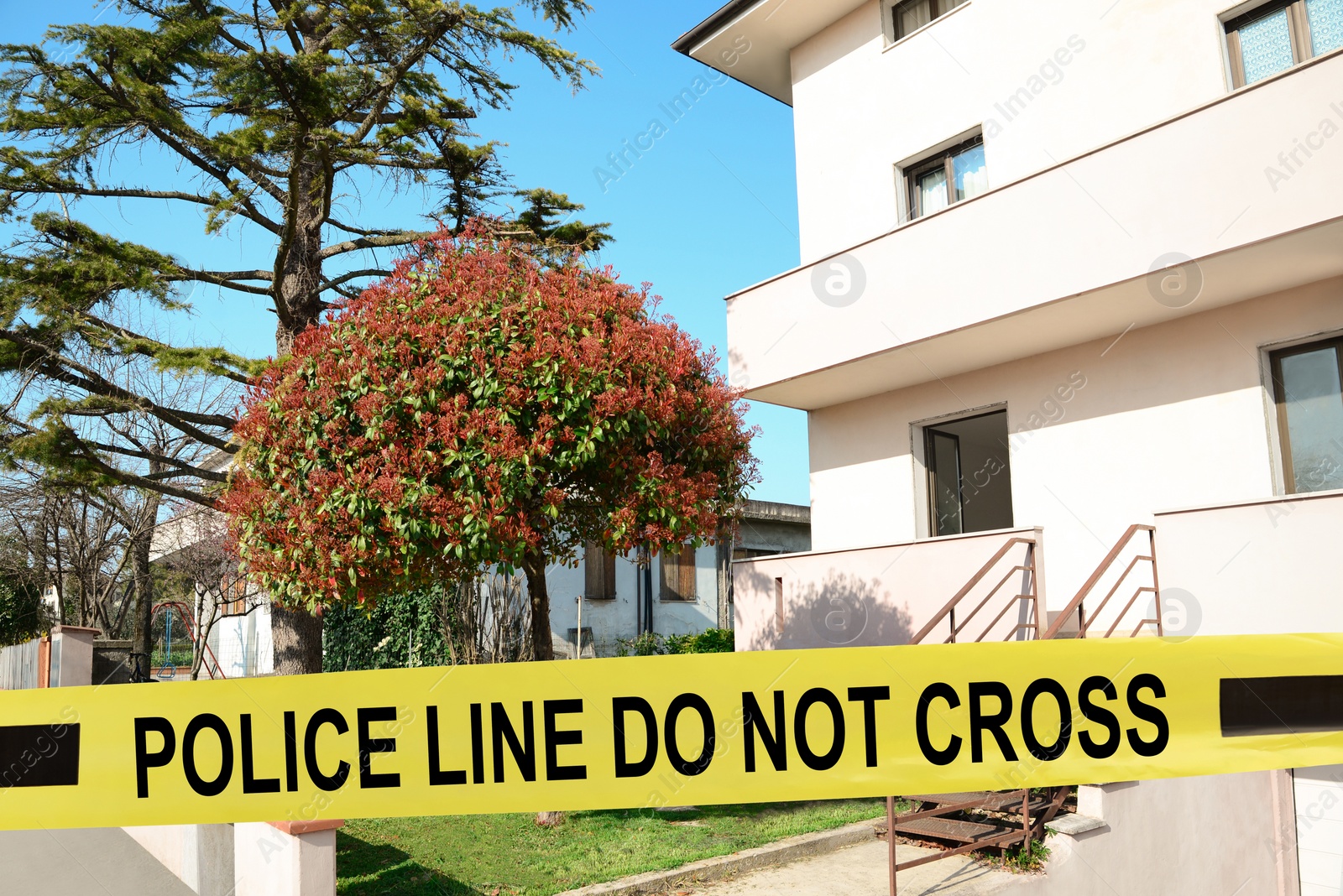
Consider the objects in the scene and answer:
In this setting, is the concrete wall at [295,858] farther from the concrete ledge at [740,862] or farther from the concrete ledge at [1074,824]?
the concrete ledge at [1074,824]

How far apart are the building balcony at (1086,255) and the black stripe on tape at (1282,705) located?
178 inches

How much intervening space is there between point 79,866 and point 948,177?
1083cm

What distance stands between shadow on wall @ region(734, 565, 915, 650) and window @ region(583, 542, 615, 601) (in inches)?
259

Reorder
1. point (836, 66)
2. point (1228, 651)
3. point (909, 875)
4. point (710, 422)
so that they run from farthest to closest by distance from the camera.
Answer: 1. point (836, 66)
2. point (710, 422)
3. point (909, 875)
4. point (1228, 651)

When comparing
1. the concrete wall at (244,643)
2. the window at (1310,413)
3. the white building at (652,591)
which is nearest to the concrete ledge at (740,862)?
the window at (1310,413)

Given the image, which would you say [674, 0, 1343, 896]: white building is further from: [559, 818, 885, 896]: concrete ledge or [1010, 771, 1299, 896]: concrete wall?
[559, 818, 885, 896]: concrete ledge

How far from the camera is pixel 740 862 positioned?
23.3 feet

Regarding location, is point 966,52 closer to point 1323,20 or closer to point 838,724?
point 1323,20

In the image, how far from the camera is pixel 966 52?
10852mm

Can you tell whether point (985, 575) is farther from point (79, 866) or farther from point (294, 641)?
point (79, 866)

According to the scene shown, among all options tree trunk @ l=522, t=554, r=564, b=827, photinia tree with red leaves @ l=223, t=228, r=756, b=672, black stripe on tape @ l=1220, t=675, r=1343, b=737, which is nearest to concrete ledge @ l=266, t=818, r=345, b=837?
photinia tree with red leaves @ l=223, t=228, r=756, b=672

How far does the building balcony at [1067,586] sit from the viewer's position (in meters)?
6.92

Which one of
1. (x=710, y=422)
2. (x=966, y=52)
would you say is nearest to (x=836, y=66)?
(x=966, y=52)

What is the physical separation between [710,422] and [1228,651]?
17.0ft
